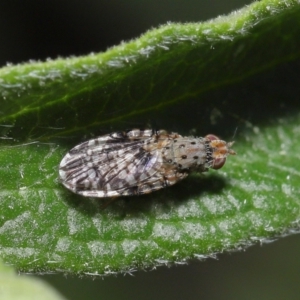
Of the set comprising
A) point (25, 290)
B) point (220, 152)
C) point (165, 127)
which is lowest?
point (25, 290)

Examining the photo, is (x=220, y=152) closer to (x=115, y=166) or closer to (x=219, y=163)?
(x=219, y=163)

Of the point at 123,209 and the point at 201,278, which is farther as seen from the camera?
the point at 201,278

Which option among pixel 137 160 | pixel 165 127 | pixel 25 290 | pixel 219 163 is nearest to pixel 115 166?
pixel 137 160

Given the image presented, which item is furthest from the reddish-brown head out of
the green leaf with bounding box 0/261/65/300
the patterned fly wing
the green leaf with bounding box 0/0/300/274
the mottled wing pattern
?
the green leaf with bounding box 0/261/65/300

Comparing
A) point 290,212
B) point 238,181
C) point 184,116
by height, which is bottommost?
point 290,212

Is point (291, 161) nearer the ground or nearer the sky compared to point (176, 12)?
nearer the ground

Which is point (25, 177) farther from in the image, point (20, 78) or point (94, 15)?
point (94, 15)

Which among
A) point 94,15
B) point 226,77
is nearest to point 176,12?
point 94,15
